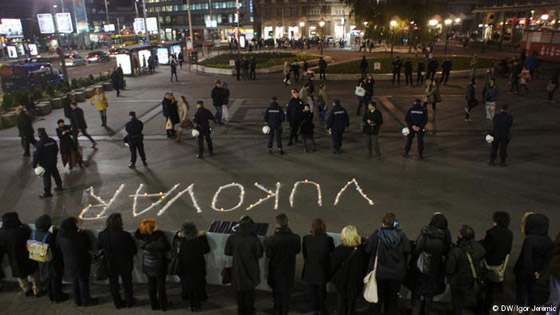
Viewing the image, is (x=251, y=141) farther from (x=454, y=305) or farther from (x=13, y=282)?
(x=454, y=305)

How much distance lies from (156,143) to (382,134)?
8.59 metres

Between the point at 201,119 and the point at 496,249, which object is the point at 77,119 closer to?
the point at 201,119

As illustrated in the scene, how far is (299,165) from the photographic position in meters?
12.8

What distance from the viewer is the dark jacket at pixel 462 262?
548cm

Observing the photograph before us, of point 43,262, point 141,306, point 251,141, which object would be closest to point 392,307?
point 141,306

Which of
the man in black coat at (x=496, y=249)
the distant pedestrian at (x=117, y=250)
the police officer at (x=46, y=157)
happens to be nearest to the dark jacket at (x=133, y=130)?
the police officer at (x=46, y=157)

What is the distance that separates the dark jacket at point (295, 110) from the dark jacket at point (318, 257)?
28.5ft

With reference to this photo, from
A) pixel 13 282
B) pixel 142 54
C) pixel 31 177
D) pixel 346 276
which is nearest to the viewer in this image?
pixel 346 276

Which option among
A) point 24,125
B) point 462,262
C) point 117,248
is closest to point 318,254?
point 462,262

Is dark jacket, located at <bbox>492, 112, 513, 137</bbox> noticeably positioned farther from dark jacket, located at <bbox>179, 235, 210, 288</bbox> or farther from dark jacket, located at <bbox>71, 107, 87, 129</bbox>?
dark jacket, located at <bbox>71, 107, 87, 129</bbox>

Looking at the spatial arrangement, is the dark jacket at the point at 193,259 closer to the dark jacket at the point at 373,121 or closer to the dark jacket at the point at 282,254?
the dark jacket at the point at 282,254

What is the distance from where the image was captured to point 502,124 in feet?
38.8

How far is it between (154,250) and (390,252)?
3.31m

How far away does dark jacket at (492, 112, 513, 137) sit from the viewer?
464 inches
